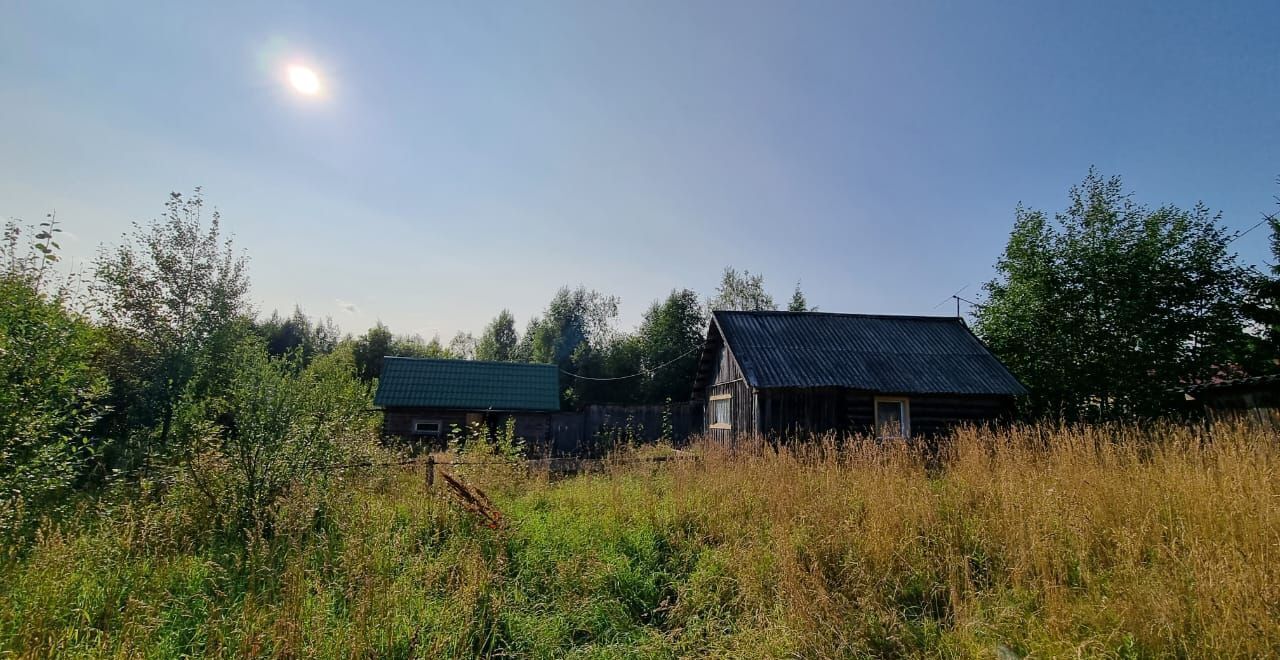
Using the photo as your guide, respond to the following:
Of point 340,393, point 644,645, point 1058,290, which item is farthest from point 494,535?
point 1058,290

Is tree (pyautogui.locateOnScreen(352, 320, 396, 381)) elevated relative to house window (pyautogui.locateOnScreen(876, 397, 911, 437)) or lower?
elevated

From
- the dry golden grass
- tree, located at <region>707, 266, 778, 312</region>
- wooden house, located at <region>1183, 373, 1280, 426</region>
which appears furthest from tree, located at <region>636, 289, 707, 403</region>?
the dry golden grass

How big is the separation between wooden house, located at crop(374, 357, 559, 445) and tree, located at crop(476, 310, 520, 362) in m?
26.0

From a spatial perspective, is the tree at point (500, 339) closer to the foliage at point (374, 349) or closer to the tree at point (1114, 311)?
the foliage at point (374, 349)

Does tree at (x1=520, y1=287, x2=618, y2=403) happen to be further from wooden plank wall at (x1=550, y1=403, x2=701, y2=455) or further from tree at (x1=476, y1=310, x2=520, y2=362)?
wooden plank wall at (x1=550, y1=403, x2=701, y2=455)

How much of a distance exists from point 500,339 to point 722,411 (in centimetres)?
3724

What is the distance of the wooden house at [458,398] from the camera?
19812mm

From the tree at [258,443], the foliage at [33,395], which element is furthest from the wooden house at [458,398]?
the foliage at [33,395]

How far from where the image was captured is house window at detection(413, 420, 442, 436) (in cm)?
1983

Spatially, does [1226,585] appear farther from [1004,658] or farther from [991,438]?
[991,438]

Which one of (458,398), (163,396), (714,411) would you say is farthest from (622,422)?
(163,396)

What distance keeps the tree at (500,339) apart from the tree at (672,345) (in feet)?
58.3

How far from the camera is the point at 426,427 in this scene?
20016 mm

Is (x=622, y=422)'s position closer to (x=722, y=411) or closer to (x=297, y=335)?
(x=722, y=411)
